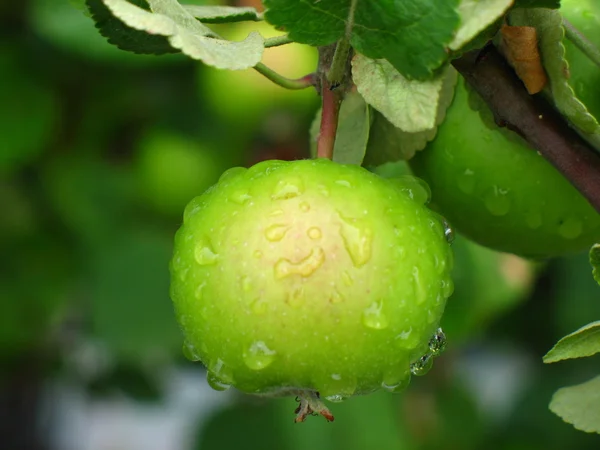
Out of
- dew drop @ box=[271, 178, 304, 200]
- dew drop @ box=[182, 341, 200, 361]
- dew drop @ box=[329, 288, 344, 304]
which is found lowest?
dew drop @ box=[182, 341, 200, 361]

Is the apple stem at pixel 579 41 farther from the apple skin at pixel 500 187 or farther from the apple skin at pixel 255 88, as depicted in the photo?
the apple skin at pixel 255 88

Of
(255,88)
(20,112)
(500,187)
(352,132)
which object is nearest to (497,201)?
(500,187)

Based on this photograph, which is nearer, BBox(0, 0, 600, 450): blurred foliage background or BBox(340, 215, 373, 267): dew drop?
BBox(340, 215, 373, 267): dew drop

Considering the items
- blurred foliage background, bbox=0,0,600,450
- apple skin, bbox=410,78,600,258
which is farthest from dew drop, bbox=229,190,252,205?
blurred foliage background, bbox=0,0,600,450

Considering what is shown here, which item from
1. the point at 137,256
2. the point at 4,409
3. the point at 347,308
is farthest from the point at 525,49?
the point at 4,409

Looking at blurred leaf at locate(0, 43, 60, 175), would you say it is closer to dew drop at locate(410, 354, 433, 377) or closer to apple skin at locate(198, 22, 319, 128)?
apple skin at locate(198, 22, 319, 128)

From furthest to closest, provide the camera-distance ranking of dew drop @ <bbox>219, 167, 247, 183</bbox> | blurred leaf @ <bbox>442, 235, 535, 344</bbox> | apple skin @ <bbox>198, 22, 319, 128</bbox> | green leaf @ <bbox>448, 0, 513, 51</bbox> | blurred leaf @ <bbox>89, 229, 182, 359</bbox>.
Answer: blurred leaf @ <bbox>89, 229, 182, 359</bbox> < apple skin @ <bbox>198, 22, 319, 128</bbox> < blurred leaf @ <bbox>442, 235, 535, 344</bbox> < dew drop @ <bbox>219, 167, 247, 183</bbox> < green leaf @ <bbox>448, 0, 513, 51</bbox>

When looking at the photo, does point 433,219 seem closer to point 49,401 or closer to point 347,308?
point 347,308
